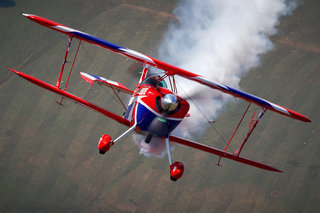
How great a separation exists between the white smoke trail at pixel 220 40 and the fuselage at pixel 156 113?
799 centimetres

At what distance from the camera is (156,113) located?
1748 cm

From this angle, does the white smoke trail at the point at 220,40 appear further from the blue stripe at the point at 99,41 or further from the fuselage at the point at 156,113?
the blue stripe at the point at 99,41

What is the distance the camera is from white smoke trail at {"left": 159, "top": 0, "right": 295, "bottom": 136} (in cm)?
2925

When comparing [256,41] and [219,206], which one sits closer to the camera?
[219,206]

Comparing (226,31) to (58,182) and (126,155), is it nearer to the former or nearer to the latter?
(126,155)

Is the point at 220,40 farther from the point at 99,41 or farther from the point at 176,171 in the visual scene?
the point at 176,171

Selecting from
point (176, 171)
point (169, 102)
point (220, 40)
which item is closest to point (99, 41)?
point (169, 102)

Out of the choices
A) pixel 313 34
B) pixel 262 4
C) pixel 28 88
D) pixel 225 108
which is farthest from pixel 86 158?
pixel 313 34

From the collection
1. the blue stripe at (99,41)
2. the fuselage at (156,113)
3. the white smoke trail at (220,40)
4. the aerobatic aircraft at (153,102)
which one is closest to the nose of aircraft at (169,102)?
the aerobatic aircraft at (153,102)

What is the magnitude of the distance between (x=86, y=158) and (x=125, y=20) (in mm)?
14045

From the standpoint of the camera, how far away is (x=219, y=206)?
27219 mm

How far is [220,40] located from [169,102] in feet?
47.5

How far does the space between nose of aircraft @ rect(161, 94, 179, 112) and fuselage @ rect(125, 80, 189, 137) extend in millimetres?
139

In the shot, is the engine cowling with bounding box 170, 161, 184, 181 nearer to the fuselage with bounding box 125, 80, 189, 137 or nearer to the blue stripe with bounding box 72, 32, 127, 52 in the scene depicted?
the fuselage with bounding box 125, 80, 189, 137
